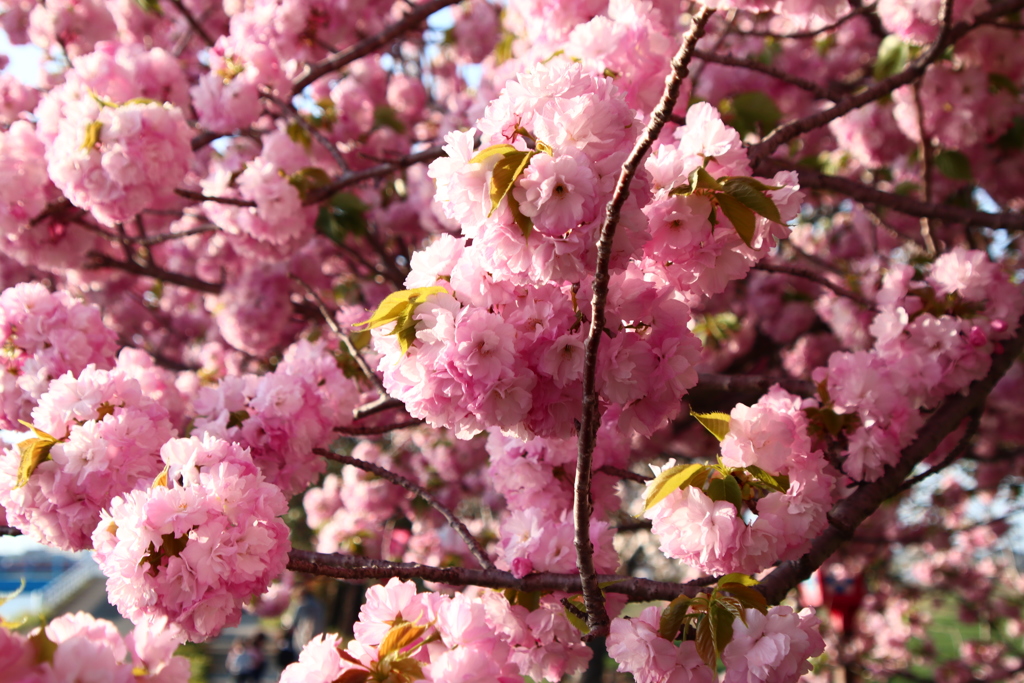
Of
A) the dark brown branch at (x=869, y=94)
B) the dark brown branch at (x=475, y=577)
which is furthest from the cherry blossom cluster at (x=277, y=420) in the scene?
the dark brown branch at (x=869, y=94)

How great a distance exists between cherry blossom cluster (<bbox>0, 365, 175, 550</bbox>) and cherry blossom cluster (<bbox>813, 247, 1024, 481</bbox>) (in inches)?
64.6

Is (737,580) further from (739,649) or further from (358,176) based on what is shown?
(358,176)

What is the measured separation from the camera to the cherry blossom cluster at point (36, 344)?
5.36ft

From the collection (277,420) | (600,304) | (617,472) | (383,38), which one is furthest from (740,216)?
(383,38)

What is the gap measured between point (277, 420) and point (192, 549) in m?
0.52

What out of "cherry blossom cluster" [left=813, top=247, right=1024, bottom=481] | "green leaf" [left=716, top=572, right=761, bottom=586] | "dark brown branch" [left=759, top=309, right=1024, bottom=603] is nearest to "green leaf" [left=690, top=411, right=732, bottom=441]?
"green leaf" [left=716, top=572, right=761, bottom=586]

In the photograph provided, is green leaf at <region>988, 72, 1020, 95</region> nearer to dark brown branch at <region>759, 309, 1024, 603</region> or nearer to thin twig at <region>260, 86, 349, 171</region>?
dark brown branch at <region>759, 309, 1024, 603</region>

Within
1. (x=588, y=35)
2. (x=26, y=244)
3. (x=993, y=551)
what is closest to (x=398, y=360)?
(x=588, y=35)

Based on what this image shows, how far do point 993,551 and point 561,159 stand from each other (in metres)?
10.0

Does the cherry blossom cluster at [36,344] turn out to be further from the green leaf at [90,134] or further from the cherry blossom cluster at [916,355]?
the cherry blossom cluster at [916,355]

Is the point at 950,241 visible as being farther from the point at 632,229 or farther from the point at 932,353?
the point at 632,229

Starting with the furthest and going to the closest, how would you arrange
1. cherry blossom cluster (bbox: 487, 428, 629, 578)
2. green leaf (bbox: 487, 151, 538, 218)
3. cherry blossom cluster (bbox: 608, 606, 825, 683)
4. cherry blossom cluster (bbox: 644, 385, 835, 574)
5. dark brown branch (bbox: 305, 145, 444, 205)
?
dark brown branch (bbox: 305, 145, 444, 205)
cherry blossom cluster (bbox: 487, 428, 629, 578)
cherry blossom cluster (bbox: 644, 385, 835, 574)
cherry blossom cluster (bbox: 608, 606, 825, 683)
green leaf (bbox: 487, 151, 538, 218)

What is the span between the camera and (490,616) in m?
1.38

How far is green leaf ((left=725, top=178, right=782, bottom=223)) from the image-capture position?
0.96 meters
